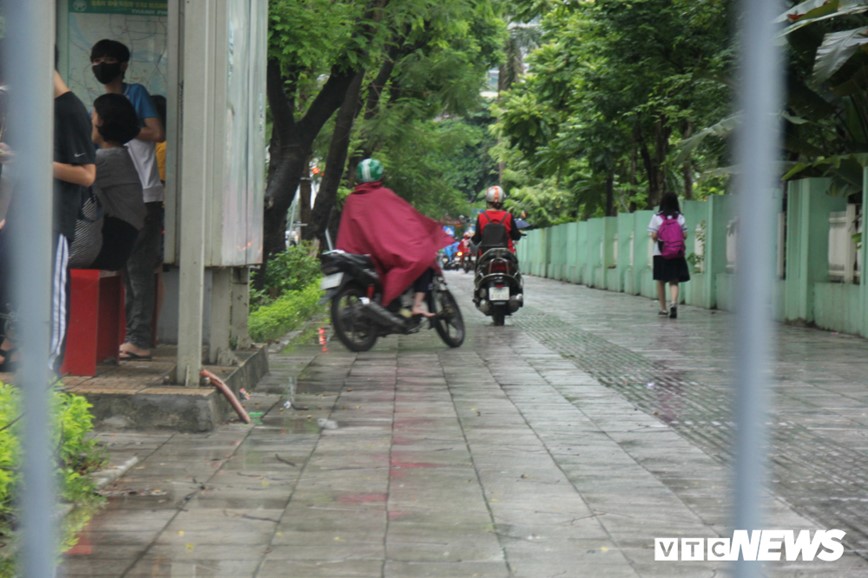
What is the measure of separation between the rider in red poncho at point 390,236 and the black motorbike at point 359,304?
110mm

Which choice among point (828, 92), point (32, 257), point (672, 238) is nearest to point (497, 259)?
point (672, 238)

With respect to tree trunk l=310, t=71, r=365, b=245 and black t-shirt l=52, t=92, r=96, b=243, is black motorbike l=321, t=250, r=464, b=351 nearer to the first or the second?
black t-shirt l=52, t=92, r=96, b=243

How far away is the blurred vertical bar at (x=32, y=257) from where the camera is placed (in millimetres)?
2082

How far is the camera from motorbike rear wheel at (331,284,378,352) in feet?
44.2

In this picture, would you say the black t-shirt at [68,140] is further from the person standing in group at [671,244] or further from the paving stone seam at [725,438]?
the person standing in group at [671,244]

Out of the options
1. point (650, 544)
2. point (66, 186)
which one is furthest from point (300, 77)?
point (650, 544)

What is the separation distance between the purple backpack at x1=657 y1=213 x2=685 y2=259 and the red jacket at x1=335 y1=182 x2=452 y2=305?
6.94 metres

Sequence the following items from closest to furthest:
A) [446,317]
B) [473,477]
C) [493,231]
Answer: [473,477]
[446,317]
[493,231]

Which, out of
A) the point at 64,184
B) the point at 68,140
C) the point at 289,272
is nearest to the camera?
the point at 68,140

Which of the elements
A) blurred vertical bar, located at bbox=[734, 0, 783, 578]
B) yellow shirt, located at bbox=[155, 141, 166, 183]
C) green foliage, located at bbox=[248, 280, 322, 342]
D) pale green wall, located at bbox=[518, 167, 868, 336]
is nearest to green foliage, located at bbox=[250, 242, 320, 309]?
green foliage, located at bbox=[248, 280, 322, 342]

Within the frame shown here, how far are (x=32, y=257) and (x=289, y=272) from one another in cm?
2031

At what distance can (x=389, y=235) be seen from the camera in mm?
13586

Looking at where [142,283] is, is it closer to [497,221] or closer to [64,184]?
[64,184]

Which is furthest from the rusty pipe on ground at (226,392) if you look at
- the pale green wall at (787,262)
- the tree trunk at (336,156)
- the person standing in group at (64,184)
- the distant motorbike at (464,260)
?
the distant motorbike at (464,260)
